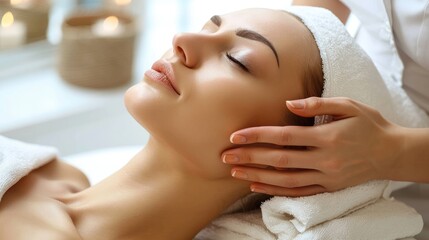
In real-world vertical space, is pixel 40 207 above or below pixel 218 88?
below

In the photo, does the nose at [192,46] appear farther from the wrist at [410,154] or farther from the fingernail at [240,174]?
the wrist at [410,154]

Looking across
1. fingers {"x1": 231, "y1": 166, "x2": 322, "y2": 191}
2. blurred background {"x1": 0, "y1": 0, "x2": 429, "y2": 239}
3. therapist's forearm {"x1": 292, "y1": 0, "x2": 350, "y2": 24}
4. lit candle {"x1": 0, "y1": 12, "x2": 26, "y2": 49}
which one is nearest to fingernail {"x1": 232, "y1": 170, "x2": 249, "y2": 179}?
fingers {"x1": 231, "y1": 166, "x2": 322, "y2": 191}

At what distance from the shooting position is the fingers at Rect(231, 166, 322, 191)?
133cm

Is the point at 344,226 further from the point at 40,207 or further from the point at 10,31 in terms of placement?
the point at 10,31

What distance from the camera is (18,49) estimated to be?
9.32 ft

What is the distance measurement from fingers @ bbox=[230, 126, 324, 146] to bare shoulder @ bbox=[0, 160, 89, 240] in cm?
38

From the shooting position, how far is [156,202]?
4.72ft

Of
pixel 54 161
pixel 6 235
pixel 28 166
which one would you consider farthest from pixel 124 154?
pixel 6 235

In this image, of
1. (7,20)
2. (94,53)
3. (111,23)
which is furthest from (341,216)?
(7,20)

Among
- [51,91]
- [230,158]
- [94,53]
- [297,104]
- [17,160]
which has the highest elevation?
[297,104]

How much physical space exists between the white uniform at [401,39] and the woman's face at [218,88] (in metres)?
0.31

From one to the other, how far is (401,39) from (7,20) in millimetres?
1584

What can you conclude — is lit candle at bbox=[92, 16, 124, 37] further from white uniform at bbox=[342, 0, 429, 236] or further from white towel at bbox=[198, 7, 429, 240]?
white towel at bbox=[198, 7, 429, 240]

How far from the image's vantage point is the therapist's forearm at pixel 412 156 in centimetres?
137
